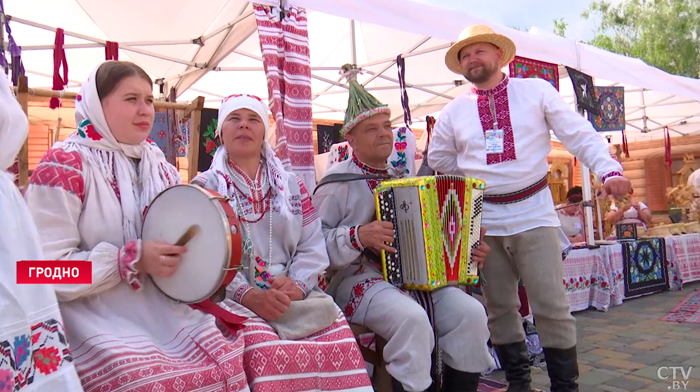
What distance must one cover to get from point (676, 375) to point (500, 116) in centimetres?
199

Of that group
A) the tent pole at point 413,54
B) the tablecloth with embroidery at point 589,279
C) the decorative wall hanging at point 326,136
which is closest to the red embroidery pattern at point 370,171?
the decorative wall hanging at point 326,136

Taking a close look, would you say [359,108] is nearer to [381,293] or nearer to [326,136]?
[381,293]

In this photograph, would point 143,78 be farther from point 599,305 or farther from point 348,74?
point 599,305

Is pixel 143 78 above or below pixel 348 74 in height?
below

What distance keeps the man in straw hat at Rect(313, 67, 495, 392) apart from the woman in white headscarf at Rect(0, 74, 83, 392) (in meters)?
1.29

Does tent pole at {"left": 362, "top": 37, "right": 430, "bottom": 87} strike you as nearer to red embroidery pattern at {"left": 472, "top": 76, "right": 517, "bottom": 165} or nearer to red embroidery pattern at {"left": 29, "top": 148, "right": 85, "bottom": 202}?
red embroidery pattern at {"left": 472, "top": 76, "right": 517, "bottom": 165}

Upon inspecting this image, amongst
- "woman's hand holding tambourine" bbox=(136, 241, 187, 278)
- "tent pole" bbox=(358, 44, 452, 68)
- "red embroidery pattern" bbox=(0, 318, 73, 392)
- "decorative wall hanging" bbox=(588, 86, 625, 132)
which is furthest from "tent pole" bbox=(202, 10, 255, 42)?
"decorative wall hanging" bbox=(588, 86, 625, 132)

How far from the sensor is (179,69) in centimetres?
635

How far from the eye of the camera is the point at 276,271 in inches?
88.3

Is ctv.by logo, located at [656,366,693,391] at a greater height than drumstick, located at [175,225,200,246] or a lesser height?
lesser

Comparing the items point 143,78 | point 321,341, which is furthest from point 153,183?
point 321,341

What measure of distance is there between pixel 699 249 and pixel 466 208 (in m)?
6.22

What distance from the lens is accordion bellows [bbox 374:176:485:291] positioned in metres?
2.32

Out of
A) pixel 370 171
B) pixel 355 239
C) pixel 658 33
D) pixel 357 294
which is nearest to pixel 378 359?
pixel 357 294
